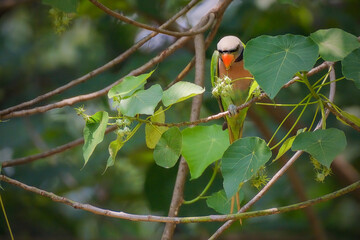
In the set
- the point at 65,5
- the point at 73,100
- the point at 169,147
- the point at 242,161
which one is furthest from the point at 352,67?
the point at 65,5

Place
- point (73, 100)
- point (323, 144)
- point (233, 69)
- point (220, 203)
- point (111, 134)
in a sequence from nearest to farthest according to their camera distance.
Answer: point (323, 144), point (220, 203), point (73, 100), point (233, 69), point (111, 134)

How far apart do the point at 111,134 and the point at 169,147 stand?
1720 mm

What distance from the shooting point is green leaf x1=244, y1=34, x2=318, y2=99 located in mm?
1200

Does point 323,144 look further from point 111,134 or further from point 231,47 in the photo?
point 111,134

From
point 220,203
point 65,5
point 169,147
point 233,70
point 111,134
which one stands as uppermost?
point 65,5

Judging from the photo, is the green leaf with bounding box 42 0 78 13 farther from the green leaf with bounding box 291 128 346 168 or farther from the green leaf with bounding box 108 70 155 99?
the green leaf with bounding box 291 128 346 168

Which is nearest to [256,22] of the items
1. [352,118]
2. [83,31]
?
[83,31]

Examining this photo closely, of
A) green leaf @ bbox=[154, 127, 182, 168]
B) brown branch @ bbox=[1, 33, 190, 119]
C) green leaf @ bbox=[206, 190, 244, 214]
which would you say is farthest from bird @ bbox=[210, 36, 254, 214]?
green leaf @ bbox=[154, 127, 182, 168]

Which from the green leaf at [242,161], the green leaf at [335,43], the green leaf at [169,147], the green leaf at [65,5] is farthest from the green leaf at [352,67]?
the green leaf at [65,5]

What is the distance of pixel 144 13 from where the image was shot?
2.78 metres

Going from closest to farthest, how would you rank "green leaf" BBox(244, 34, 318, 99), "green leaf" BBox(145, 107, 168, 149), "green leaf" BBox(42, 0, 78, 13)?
1. "green leaf" BBox(244, 34, 318, 99)
2. "green leaf" BBox(145, 107, 168, 149)
3. "green leaf" BBox(42, 0, 78, 13)

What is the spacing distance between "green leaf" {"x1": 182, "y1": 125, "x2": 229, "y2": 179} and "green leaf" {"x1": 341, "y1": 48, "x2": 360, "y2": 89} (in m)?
0.37

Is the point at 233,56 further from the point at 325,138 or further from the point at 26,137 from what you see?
the point at 26,137

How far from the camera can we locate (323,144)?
1239 millimetres
